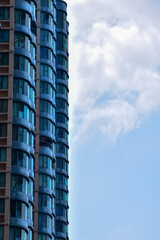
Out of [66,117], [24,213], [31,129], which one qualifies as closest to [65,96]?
[66,117]

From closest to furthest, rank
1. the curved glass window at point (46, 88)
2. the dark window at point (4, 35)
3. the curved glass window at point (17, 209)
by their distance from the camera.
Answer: the curved glass window at point (17, 209) < the dark window at point (4, 35) < the curved glass window at point (46, 88)

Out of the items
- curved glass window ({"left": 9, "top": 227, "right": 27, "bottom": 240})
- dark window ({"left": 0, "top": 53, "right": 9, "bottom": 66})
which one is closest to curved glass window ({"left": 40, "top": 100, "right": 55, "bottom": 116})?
dark window ({"left": 0, "top": 53, "right": 9, "bottom": 66})

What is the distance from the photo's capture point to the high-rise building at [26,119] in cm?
9331

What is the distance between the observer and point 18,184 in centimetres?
9462

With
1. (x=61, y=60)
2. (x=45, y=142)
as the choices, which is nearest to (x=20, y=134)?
(x=45, y=142)

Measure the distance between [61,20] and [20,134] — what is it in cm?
5242

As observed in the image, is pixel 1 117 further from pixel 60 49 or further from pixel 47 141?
pixel 60 49

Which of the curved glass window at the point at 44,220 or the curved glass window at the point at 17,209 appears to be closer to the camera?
the curved glass window at the point at 17,209

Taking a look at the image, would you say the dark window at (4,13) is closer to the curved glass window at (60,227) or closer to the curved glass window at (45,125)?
the curved glass window at (45,125)

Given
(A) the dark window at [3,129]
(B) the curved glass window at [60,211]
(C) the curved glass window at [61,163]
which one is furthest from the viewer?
(C) the curved glass window at [61,163]

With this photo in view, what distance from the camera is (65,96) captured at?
14212 cm

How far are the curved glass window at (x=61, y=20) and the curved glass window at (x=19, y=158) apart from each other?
51887 mm

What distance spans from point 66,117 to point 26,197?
48.5 meters

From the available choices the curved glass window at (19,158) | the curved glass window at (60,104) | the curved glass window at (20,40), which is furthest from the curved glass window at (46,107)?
the curved glass window at (19,158)
